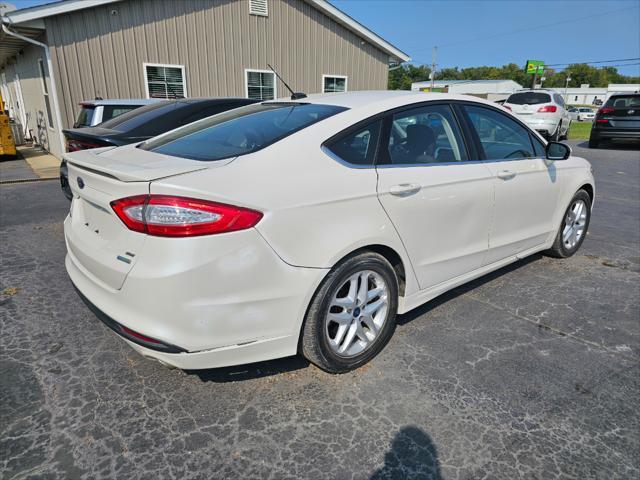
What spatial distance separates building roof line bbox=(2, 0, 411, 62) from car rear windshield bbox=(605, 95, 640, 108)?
6779 millimetres

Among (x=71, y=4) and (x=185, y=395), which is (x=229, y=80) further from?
(x=185, y=395)

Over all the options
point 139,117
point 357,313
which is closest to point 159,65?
point 139,117

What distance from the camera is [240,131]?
2.74 meters

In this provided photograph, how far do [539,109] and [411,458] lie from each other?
15.0 metres

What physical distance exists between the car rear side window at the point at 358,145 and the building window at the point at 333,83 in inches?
498

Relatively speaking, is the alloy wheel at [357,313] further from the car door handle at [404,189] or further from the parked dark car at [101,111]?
the parked dark car at [101,111]

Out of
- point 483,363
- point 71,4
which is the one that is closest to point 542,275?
point 483,363

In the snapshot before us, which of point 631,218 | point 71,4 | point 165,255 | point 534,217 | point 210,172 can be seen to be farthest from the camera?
point 71,4

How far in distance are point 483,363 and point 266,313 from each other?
57.8 inches

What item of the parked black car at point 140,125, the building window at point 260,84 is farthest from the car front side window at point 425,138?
the building window at point 260,84

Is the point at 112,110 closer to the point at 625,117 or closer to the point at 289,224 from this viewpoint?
the point at 289,224

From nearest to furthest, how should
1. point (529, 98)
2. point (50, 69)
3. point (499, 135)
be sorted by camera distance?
point (499, 135), point (50, 69), point (529, 98)

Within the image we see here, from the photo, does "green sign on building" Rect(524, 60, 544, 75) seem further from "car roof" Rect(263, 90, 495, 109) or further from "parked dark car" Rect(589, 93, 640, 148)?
"car roof" Rect(263, 90, 495, 109)

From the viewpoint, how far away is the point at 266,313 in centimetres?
213
